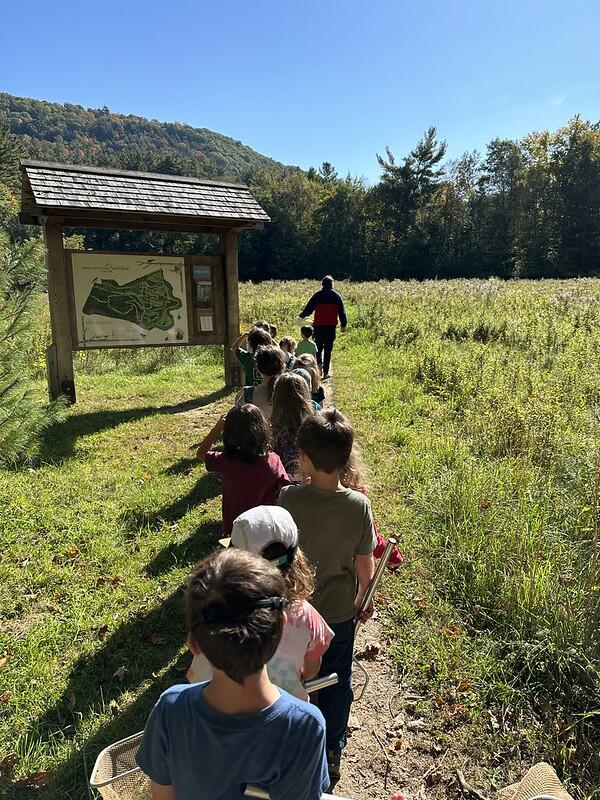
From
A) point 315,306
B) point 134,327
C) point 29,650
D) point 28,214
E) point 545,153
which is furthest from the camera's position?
point 545,153

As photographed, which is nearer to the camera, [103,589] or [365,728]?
[365,728]

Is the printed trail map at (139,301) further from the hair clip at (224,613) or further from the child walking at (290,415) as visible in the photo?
the hair clip at (224,613)

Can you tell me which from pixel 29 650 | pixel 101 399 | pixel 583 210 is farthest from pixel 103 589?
pixel 583 210

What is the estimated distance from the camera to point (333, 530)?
2355 millimetres

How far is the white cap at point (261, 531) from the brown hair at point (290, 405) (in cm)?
177

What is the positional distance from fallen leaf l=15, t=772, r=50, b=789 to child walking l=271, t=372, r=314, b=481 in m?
2.03

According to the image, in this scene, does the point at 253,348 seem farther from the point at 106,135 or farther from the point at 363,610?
the point at 106,135

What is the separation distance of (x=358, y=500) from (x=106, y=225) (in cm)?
832

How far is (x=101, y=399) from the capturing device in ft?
30.2

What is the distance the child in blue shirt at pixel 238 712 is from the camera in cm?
121

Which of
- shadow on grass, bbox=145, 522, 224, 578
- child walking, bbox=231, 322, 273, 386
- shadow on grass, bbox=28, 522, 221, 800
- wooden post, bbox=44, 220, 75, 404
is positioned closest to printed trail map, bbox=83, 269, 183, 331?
wooden post, bbox=44, 220, 75, 404

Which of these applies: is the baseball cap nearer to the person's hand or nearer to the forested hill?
the person's hand

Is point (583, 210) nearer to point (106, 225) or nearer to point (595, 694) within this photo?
point (106, 225)

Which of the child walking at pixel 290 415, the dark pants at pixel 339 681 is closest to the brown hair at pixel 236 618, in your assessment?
the dark pants at pixel 339 681
